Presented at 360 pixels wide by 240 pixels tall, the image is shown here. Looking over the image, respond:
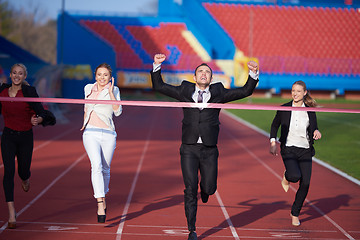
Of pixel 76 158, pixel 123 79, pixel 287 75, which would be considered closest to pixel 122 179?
pixel 76 158

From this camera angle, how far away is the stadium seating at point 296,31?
173 ft

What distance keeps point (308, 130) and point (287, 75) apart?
4376cm

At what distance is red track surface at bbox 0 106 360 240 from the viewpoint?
6.82m

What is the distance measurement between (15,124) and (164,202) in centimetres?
279

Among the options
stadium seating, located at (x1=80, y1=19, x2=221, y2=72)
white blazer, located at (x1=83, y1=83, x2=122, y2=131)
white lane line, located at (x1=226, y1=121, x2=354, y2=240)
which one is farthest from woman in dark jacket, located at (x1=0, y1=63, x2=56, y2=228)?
stadium seating, located at (x1=80, y1=19, x2=221, y2=72)

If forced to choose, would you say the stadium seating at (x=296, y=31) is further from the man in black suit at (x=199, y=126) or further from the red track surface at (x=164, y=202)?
the man in black suit at (x=199, y=126)

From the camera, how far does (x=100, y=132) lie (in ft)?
22.7

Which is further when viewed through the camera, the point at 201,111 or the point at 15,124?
the point at 15,124

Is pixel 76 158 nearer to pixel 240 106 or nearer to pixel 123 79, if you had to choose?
pixel 240 106

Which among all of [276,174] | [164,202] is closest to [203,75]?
[164,202]

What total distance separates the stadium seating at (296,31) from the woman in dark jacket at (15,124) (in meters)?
46.1

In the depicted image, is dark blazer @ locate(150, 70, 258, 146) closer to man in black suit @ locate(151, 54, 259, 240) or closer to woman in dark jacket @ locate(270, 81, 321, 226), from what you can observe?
man in black suit @ locate(151, 54, 259, 240)

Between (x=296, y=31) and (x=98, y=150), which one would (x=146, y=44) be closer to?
(x=296, y=31)

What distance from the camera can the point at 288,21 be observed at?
2172 inches
